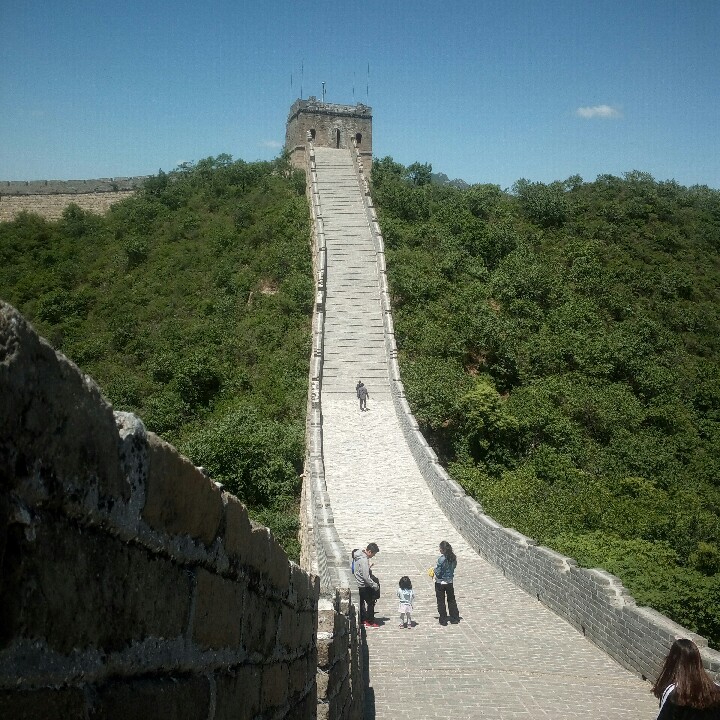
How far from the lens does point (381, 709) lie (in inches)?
337

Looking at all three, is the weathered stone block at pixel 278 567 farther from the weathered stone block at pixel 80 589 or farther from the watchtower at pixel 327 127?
the watchtower at pixel 327 127

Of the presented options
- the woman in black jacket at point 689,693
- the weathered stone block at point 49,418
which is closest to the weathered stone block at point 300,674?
the weathered stone block at point 49,418

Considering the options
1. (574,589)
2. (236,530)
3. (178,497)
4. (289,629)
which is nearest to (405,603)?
(574,589)

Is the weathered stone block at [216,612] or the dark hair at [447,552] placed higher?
the weathered stone block at [216,612]

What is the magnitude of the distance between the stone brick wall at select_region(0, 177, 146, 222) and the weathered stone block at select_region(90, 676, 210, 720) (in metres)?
41.6

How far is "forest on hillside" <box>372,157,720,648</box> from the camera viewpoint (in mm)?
15566

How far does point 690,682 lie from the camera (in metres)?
5.22

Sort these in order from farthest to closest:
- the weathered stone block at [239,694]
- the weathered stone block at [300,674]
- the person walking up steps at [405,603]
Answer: the person walking up steps at [405,603]
the weathered stone block at [300,674]
the weathered stone block at [239,694]

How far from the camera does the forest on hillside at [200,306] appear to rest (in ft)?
67.8

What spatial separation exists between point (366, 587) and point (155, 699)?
387 inches

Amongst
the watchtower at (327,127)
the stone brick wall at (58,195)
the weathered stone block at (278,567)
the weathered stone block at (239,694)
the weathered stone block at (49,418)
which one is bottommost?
the weathered stone block at (239,694)

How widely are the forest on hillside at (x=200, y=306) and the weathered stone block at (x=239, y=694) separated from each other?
15.1 metres

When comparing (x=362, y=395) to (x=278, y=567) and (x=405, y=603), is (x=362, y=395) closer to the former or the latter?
(x=405, y=603)

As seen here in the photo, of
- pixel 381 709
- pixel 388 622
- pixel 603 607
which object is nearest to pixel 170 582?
pixel 381 709
